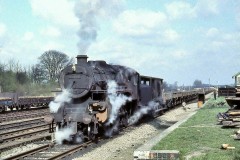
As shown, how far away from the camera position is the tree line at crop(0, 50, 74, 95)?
193 ft

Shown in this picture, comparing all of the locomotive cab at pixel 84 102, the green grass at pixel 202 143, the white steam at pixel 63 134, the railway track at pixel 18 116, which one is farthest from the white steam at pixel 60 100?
the railway track at pixel 18 116

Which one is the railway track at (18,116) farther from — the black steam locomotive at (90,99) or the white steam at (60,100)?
the black steam locomotive at (90,99)

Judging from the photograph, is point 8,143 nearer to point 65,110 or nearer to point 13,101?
point 65,110

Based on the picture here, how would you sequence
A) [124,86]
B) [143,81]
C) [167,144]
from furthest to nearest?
[143,81], [124,86], [167,144]

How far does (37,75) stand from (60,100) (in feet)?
197

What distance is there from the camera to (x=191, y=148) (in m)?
9.54

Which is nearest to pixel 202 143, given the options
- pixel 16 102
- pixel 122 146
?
pixel 122 146

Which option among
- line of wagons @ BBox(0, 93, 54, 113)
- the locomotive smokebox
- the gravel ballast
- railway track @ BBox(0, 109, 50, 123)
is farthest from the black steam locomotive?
line of wagons @ BBox(0, 93, 54, 113)

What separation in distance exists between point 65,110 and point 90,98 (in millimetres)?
1135

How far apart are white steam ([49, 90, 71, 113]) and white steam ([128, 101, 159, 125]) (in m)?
5.19

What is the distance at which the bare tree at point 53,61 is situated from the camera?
242 ft

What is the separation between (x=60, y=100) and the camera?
48.0ft

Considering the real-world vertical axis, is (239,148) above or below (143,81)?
below

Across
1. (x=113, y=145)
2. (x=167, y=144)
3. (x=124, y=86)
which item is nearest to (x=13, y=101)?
(x=124, y=86)
